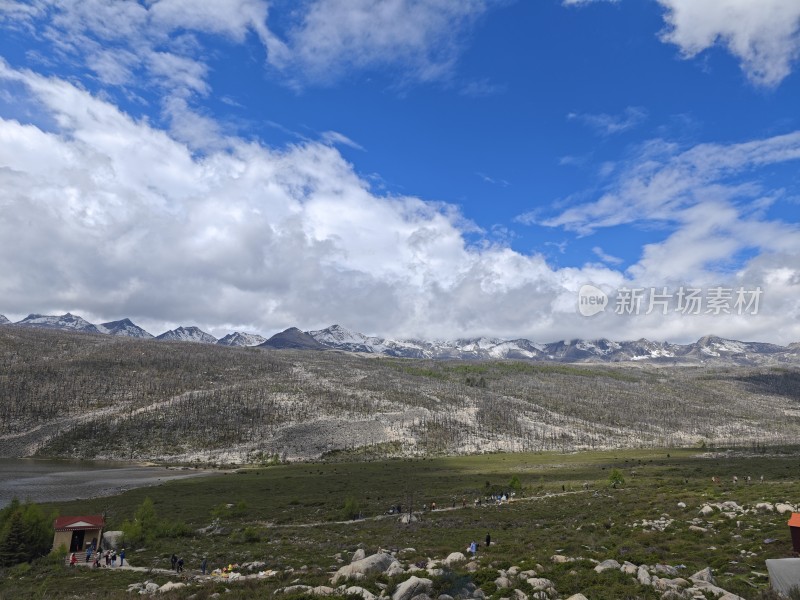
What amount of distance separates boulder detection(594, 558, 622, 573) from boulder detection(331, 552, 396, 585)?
1061 cm

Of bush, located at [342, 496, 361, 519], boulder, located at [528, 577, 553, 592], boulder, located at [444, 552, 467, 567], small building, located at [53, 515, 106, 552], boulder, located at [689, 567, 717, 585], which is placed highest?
boulder, located at [689, 567, 717, 585]

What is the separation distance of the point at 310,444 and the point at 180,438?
154 feet

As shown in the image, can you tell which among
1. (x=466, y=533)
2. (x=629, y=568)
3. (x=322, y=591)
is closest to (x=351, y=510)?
(x=466, y=533)

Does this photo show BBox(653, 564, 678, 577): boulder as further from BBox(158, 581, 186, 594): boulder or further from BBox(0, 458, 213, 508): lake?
BBox(0, 458, 213, 508): lake

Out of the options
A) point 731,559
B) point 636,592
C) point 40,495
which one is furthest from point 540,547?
point 40,495

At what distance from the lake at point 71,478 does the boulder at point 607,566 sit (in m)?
82.9

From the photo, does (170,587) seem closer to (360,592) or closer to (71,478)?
(360,592)

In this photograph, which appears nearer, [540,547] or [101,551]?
[540,547]

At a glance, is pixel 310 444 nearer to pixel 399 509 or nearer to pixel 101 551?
pixel 399 509

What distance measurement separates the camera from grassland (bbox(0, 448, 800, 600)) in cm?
2344

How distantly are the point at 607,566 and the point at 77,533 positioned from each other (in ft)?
148

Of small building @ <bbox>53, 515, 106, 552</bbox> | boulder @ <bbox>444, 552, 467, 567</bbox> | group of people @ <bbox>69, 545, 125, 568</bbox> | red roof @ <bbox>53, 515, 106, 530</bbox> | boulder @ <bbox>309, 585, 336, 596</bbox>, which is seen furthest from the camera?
red roof @ <bbox>53, 515, 106, 530</bbox>

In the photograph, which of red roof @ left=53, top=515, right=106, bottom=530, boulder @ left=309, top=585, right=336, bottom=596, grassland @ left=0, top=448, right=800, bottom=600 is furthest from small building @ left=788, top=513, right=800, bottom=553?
red roof @ left=53, top=515, right=106, bottom=530

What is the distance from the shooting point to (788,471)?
2756 inches
